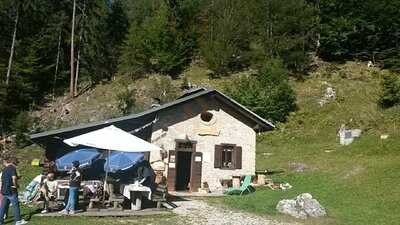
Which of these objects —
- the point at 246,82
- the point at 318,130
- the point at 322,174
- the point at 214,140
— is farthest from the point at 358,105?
the point at 214,140

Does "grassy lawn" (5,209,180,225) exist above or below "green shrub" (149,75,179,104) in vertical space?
below

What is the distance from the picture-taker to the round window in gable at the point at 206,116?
2575cm

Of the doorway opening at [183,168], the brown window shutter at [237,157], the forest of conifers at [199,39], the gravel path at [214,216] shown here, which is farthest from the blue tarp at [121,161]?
A: the forest of conifers at [199,39]

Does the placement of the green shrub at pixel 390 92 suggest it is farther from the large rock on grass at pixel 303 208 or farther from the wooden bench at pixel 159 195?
the wooden bench at pixel 159 195

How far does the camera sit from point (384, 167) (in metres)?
24.9

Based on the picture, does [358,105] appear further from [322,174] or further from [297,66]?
[322,174]

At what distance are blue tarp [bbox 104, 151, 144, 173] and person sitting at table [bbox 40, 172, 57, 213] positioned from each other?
188 cm

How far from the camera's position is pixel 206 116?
25.9 meters

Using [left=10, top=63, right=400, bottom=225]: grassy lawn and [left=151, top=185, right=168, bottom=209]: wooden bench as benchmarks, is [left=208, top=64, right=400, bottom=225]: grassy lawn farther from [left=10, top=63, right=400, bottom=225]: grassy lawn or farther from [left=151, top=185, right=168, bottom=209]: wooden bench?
[left=151, top=185, right=168, bottom=209]: wooden bench

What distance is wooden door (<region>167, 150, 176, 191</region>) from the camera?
2431 cm

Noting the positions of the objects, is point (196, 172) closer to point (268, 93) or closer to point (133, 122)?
point (133, 122)

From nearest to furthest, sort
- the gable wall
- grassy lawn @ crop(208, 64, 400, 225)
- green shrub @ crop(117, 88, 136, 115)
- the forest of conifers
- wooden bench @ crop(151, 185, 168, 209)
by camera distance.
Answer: wooden bench @ crop(151, 185, 168, 209) < grassy lawn @ crop(208, 64, 400, 225) < the gable wall < green shrub @ crop(117, 88, 136, 115) < the forest of conifers

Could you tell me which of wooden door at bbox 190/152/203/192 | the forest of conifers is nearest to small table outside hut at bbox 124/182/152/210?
wooden door at bbox 190/152/203/192

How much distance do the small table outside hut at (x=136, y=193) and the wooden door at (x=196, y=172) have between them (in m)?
8.03
